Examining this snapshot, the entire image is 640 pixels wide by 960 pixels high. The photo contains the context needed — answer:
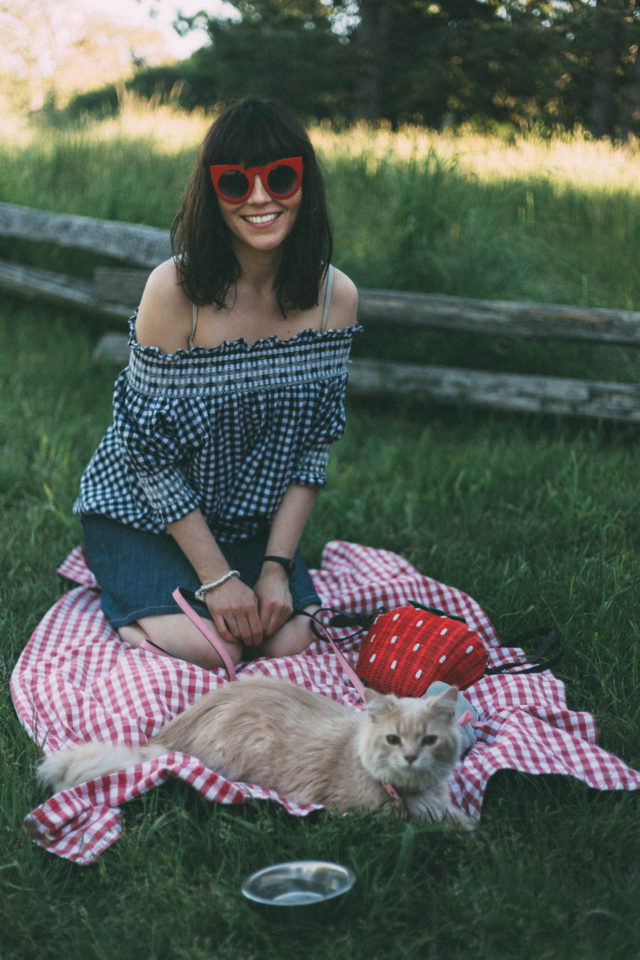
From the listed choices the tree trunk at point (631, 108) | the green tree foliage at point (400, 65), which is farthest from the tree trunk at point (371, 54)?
the tree trunk at point (631, 108)

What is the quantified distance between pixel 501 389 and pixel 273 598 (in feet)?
9.24

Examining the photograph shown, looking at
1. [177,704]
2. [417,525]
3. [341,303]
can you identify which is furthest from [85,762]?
[417,525]

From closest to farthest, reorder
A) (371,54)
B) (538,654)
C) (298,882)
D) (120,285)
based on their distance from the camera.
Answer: (298,882)
(538,654)
(120,285)
(371,54)

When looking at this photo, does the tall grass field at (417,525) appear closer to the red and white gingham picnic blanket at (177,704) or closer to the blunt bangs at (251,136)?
the red and white gingham picnic blanket at (177,704)

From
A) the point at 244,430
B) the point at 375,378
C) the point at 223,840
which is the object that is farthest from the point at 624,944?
the point at 375,378

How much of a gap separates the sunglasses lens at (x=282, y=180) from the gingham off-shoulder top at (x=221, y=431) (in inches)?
21.6

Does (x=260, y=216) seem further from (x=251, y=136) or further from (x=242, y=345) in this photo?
(x=242, y=345)

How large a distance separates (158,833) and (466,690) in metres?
1.19

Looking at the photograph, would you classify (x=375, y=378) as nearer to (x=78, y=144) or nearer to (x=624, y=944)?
(x=624, y=944)

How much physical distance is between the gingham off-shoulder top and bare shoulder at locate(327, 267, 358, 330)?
5cm

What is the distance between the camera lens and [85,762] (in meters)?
2.27

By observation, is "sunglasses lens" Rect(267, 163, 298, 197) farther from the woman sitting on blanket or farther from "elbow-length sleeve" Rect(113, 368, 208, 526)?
"elbow-length sleeve" Rect(113, 368, 208, 526)

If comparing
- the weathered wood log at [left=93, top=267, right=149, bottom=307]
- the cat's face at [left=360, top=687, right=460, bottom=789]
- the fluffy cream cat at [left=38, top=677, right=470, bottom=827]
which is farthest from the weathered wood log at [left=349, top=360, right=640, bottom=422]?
the cat's face at [left=360, top=687, right=460, bottom=789]

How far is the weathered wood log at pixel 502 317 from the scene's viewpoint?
195 inches
